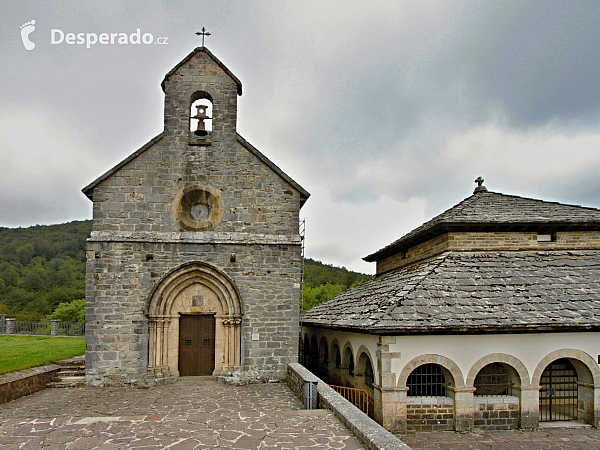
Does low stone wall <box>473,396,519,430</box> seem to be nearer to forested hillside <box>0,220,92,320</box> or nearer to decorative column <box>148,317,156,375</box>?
decorative column <box>148,317,156,375</box>

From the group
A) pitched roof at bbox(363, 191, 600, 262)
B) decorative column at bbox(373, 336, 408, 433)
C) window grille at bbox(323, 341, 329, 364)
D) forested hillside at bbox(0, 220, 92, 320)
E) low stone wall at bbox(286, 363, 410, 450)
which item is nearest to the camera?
low stone wall at bbox(286, 363, 410, 450)

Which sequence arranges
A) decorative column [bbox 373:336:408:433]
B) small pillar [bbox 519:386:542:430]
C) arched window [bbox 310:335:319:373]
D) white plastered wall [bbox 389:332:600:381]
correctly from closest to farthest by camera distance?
decorative column [bbox 373:336:408:433], white plastered wall [bbox 389:332:600:381], small pillar [bbox 519:386:542:430], arched window [bbox 310:335:319:373]

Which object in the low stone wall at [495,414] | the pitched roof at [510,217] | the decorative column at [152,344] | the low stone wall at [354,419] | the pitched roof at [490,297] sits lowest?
the low stone wall at [495,414]

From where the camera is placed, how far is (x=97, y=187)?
1235 cm

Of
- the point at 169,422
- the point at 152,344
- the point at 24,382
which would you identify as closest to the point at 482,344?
the point at 169,422

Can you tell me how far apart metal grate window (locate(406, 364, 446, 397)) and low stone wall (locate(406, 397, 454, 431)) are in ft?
1.40

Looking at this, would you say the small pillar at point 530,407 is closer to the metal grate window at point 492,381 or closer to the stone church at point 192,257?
the metal grate window at point 492,381

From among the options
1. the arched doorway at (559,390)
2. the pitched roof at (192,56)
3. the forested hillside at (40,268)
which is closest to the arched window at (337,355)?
the arched doorway at (559,390)

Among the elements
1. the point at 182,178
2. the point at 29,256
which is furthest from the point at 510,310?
the point at 29,256

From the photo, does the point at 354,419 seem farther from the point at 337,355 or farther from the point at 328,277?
the point at 328,277

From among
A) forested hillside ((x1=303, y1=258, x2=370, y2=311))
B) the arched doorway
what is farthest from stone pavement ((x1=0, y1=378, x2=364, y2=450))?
forested hillside ((x1=303, y1=258, x2=370, y2=311))

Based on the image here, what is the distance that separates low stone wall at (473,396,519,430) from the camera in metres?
10.2

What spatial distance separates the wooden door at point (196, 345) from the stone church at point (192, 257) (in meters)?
0.03

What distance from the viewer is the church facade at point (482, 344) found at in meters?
9.98
